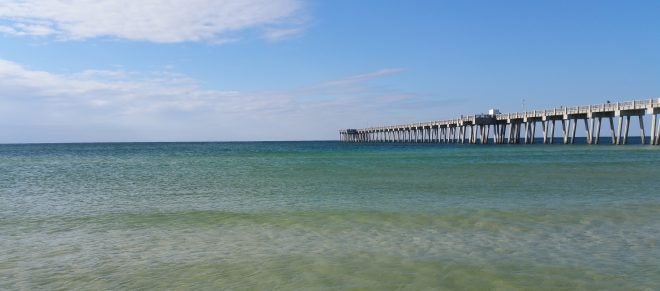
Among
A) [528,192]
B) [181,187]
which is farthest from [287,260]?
[181,187]

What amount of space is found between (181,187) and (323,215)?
10263mm

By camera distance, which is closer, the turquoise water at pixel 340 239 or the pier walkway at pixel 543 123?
the turquoise water at pixel 340 239

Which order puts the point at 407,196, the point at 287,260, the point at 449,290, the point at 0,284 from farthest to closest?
the point at 407,196 < the point at 287,260 < the point at 0,284 < the point at 449,290

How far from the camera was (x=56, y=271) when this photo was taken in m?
7.88

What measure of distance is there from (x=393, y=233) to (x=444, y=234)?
1007mm

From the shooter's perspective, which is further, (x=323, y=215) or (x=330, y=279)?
(x=323, y=215)

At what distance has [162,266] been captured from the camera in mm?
8094

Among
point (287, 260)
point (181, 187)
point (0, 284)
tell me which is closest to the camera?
point (0, 284)

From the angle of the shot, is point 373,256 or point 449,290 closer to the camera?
point 449,290

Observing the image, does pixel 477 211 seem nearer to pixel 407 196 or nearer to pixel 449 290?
pixel 407 196

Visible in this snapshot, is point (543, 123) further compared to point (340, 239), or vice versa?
point (543, 123)

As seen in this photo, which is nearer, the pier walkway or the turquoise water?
the turquoise water

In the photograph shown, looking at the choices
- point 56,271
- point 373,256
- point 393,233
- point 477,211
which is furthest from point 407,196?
point 56,271

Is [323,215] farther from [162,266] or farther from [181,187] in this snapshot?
[181,187]
